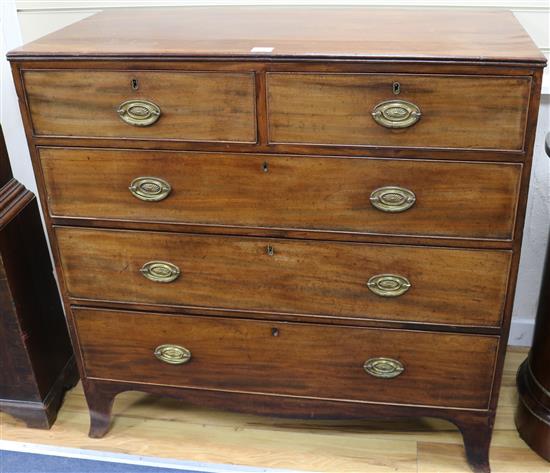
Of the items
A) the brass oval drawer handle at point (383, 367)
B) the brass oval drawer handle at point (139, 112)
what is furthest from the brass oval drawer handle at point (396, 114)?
the brass oval drawer handle at point (383, 367)

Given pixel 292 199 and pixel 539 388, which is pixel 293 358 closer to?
pixel 292 199

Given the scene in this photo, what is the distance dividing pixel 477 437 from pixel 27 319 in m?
1.27

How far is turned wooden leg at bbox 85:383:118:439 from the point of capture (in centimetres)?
199

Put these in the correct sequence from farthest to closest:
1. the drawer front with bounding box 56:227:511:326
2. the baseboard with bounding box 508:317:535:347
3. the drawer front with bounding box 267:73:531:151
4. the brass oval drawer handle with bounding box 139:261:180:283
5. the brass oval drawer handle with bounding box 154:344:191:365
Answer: the baseboard with bounding box 508:317:535:347 → the brass oval drawer handle with bounding box 154:344:191:365 → the brass oval drawer handle with bounding box 139:261:180:283 → the drawer front with bounding box 56:227:511:326 → the drawer front with bounding box 267:73:531:151

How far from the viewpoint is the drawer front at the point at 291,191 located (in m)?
1.50

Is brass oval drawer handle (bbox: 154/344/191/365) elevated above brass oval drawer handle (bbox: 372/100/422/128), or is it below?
below

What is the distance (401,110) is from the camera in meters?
1.43

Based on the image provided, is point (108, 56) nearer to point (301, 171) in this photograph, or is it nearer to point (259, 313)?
point (301, 171)

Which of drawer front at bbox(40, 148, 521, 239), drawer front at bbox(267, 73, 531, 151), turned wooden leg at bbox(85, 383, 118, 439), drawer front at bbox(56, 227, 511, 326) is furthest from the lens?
turned wooden leg at bbox(85, 383, 118, 439)

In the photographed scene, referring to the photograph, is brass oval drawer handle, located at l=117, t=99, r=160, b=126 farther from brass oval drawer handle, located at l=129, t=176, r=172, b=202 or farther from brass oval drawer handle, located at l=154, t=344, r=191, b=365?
brass oval drawer handle, located at l=154, t=344, r=191, b=365

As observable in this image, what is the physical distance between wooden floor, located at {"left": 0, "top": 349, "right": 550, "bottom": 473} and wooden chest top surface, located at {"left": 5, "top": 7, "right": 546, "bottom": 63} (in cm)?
113

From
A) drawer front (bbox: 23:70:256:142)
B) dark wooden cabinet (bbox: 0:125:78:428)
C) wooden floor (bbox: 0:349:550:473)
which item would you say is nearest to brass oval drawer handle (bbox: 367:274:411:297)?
drawer front (bbox: 23:70:256:142)

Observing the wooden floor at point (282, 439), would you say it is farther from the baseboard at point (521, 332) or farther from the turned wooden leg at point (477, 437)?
the baseboard at point (521, 332)

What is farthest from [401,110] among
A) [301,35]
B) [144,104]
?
[144,104]
